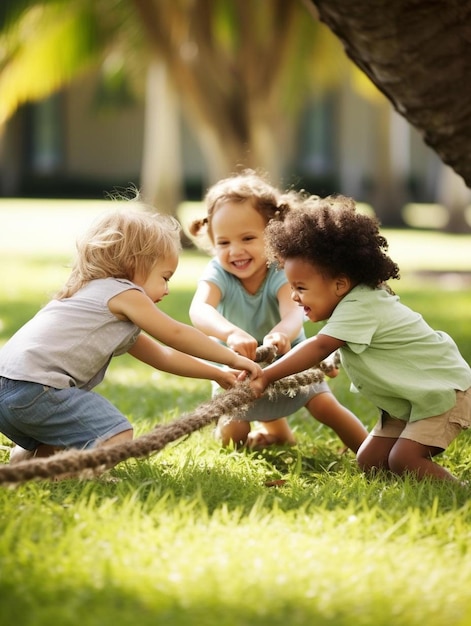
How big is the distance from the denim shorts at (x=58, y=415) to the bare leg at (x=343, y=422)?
1.08 meters

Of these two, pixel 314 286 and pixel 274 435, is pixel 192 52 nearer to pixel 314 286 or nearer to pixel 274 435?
pixel 274 435

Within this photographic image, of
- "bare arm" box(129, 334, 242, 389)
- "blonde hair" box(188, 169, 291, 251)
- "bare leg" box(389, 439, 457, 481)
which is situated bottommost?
"bare leg" box(389, 439, 457, 481)

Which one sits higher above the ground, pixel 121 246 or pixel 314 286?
pixel 121 246

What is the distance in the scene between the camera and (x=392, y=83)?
183 inches

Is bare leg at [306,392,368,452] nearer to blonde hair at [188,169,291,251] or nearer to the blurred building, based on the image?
blonde hair at [188,169,291,251]

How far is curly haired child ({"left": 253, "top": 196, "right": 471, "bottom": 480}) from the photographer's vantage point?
3.70 m

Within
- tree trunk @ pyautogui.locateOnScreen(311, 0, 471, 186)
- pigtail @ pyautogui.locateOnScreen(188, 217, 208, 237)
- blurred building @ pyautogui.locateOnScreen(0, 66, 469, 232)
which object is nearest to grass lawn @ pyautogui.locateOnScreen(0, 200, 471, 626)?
pigtail @ pyautogui.locateOnScreen(188, 217, 208, 237)

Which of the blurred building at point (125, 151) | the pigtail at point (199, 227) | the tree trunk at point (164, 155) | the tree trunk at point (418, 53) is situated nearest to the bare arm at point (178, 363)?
the pigtail at point (199, 227)

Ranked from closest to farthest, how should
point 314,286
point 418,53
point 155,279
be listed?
point 314,286, point 155,279, point 418,53

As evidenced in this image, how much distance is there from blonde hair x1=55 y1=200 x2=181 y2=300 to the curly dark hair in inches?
16.2

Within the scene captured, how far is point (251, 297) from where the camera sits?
459cm

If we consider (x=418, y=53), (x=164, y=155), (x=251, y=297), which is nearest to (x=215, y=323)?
(x=251, y=297)

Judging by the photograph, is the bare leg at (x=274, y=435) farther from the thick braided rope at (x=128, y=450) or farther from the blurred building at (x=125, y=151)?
the blurred building at (x=125, y=151)

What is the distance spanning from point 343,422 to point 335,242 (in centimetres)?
105
